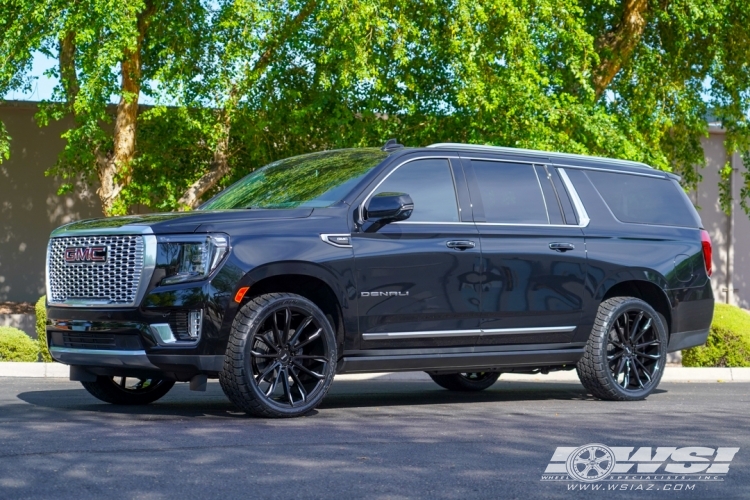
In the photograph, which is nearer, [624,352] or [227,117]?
[624,352]

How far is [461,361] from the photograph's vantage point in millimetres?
8797

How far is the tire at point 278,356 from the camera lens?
7.66 m

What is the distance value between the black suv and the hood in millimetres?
18

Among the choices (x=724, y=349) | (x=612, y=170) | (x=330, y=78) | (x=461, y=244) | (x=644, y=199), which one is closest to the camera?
(x=461, y=244)

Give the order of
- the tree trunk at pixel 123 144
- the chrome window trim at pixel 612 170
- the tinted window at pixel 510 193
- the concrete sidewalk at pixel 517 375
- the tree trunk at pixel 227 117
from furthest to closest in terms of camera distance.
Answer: the tree trunk at pixel 123 144
the tree trunk at pixel 227 117
the concrete sidewalk at pixel 517 375
the chrome window trim at pixel 612 170
the tinted window at pixel 510 193

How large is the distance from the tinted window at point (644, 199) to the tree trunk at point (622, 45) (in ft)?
30.6

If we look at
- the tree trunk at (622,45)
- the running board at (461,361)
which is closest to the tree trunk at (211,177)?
the tree trunk at (622,45)

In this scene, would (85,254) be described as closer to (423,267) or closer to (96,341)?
(96,341)

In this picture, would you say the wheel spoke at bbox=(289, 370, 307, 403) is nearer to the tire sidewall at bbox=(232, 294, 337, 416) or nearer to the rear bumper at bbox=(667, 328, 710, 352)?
the tire sidewall at bbox=(232, 294, 337, 416)

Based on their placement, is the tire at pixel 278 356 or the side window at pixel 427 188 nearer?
the tire at pixel 278 356

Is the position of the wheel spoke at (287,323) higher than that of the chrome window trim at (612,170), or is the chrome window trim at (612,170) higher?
the chrome window trim at (612,170)

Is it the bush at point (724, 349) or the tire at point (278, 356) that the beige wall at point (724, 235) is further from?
the tire at point (278, 356)

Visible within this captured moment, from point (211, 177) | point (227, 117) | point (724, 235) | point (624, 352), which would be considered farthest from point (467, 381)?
point (724, 235)

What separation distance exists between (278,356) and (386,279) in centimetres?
101
